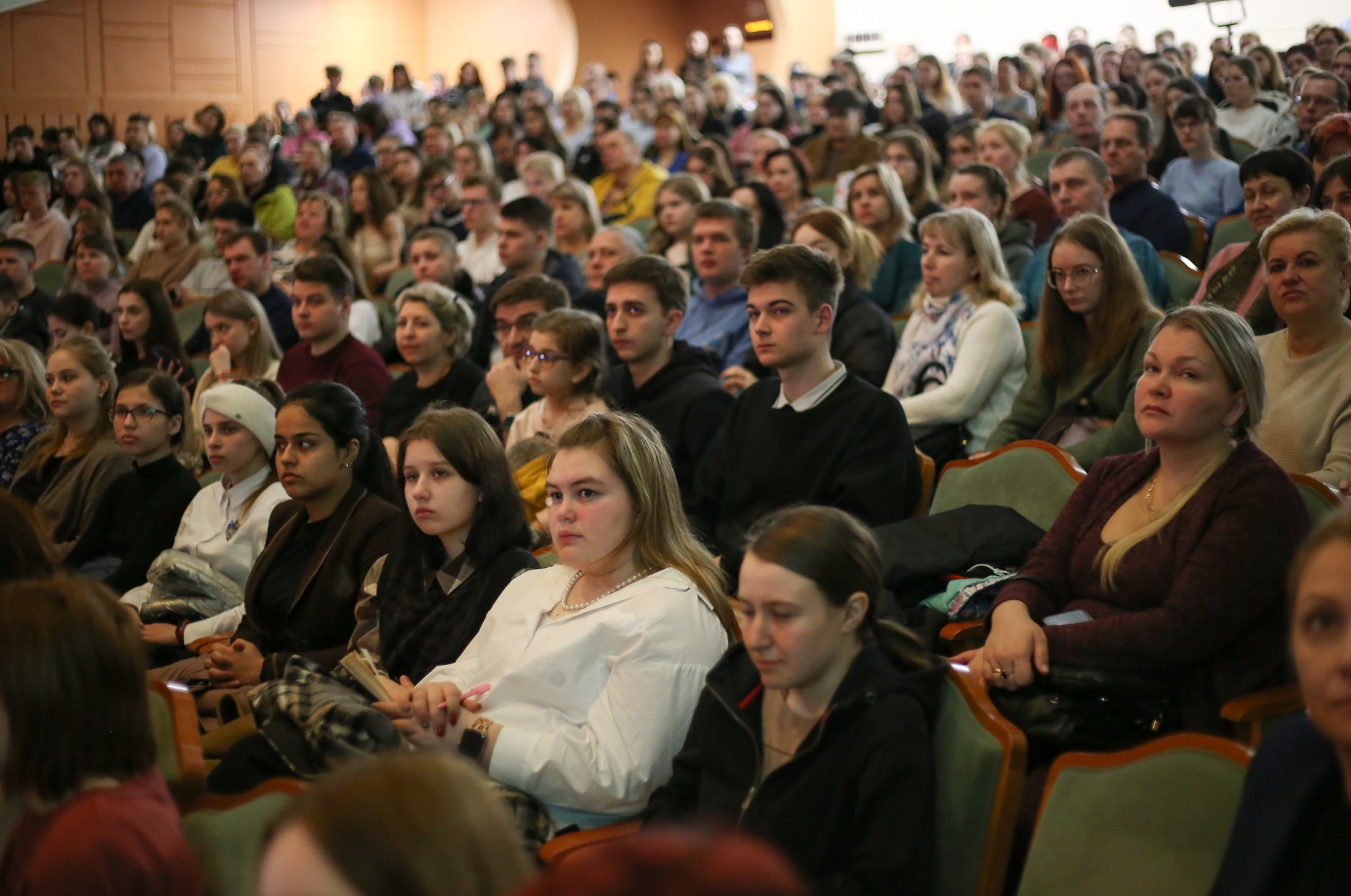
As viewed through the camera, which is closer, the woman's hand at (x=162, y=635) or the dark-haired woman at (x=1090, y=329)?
the woman's hand at (x=162, y=635)

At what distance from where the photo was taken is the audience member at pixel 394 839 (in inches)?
31.0

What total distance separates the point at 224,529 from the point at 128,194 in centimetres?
708

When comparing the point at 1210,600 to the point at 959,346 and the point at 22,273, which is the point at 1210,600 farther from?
the point at 22,273

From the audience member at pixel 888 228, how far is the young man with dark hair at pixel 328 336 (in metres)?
1.86

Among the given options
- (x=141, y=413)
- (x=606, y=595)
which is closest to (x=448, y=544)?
(x=606, y=595)

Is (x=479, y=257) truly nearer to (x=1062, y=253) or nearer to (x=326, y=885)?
(x=1062, y=253)

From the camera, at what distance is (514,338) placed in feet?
12.5

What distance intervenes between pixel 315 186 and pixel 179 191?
2.98ft

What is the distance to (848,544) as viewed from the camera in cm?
168

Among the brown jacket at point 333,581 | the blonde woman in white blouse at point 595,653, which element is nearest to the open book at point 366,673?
the blonde woman in white blouse at point 595,653

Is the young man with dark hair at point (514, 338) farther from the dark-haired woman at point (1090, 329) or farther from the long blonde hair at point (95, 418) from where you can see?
the dark-haired woman at point (1090, 329)

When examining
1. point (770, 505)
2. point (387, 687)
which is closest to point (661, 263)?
point (770, 505)

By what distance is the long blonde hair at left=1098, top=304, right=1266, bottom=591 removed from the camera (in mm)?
1969

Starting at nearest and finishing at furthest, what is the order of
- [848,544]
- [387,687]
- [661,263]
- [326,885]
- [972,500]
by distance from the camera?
1. [326,885]
2. [848,544]
3. [387,687]
4. [972,500]
5. [661,263]
